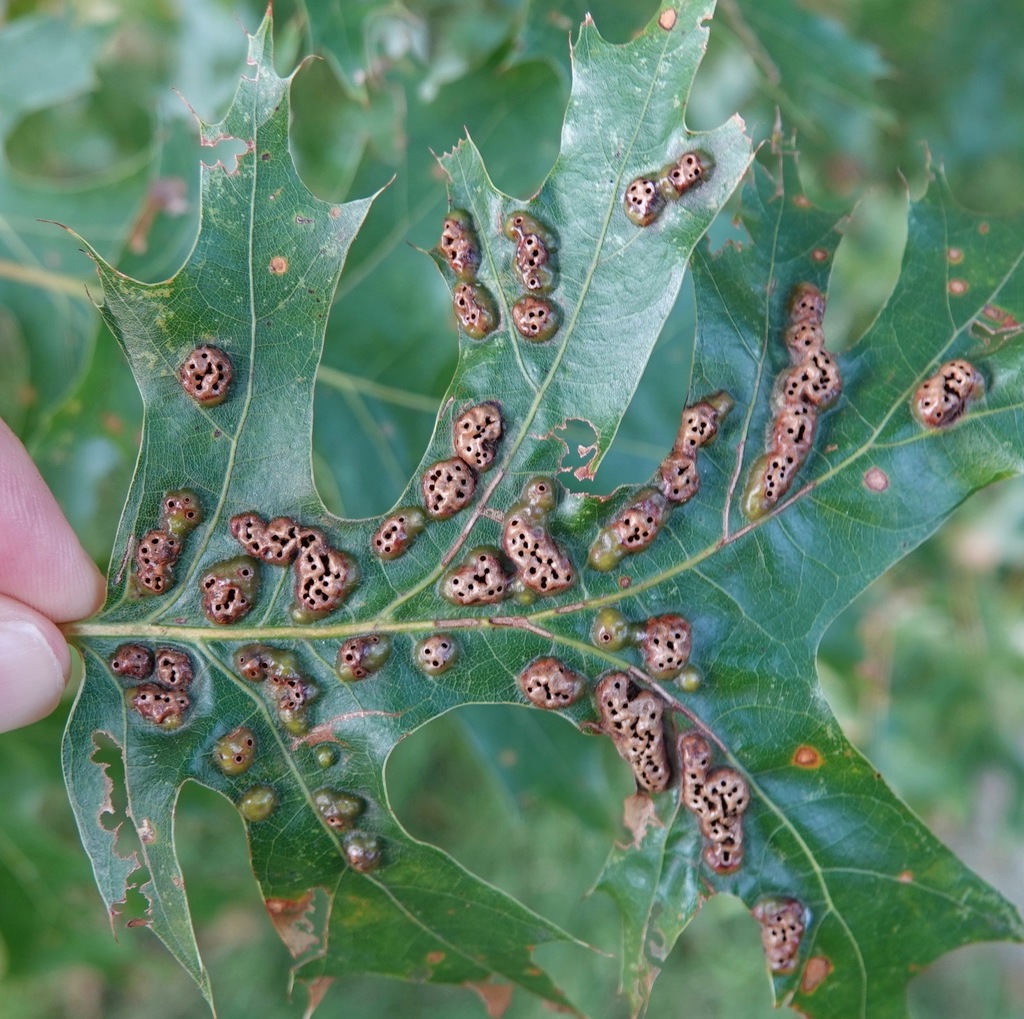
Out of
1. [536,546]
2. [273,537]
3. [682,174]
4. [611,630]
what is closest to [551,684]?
[611,630]

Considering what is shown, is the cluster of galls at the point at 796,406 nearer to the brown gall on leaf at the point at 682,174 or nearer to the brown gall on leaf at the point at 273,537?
the brown gall on leaf at the point at 682,174

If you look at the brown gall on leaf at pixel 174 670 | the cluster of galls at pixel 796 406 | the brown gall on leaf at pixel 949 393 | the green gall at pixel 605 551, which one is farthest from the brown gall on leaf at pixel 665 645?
the brown gall on leaf at pixel 174 670

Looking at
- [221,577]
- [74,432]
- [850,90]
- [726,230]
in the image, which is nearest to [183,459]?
[221,577]

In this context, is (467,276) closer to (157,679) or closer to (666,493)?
Result: (666,493)

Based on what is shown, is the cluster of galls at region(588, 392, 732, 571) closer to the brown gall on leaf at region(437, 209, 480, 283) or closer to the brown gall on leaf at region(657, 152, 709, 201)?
the brown gall on leaf at region(657, 152, 709, 201)

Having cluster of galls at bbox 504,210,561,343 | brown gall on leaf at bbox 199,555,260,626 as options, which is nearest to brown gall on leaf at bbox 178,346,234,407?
brown gall on leaf at bbox 199,555,260,626
